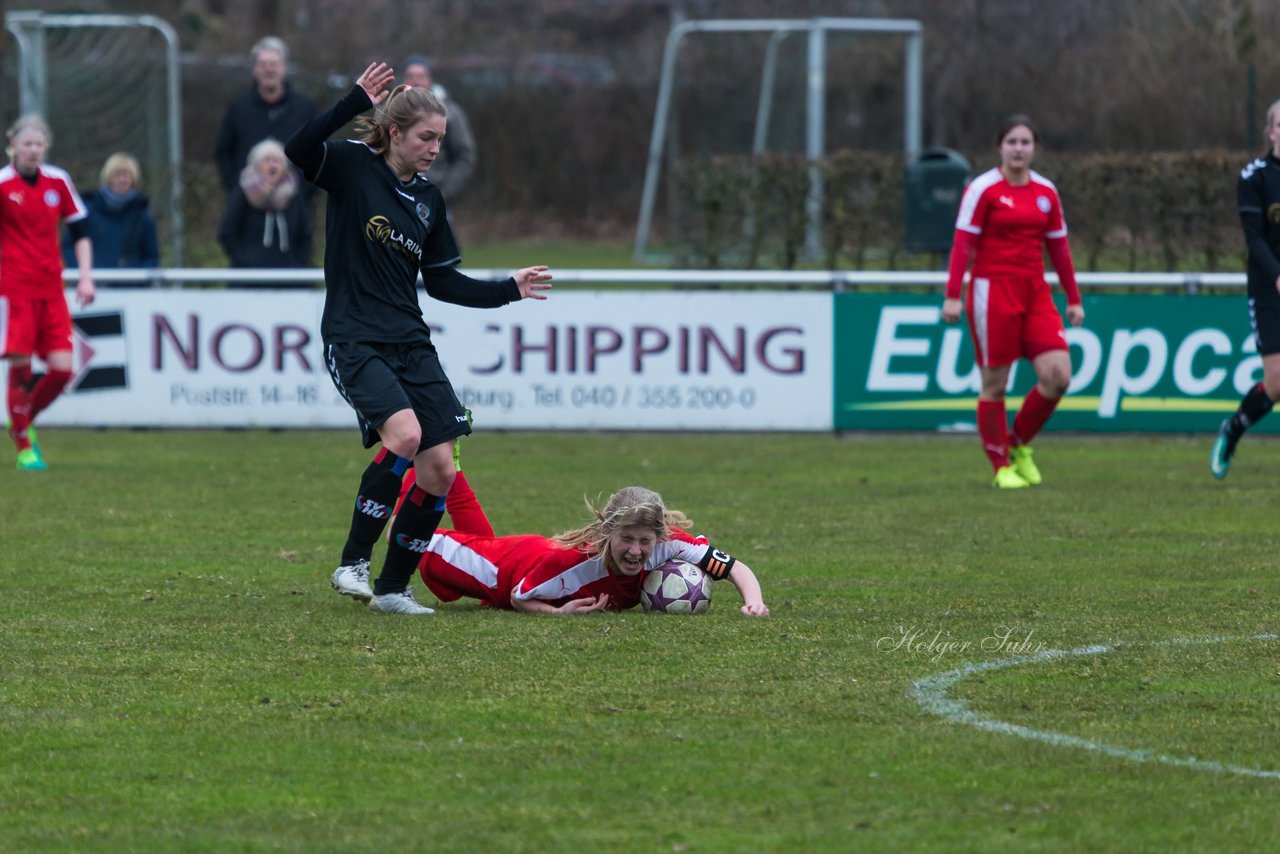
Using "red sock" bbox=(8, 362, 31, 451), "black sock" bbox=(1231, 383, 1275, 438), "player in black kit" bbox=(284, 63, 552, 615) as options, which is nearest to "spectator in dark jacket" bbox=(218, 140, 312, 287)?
"red sock" bbox=(8, 362, 31, 451)

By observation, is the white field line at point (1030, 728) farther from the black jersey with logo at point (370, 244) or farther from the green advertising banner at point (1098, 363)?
the green advertising banner at point (1098, 363)

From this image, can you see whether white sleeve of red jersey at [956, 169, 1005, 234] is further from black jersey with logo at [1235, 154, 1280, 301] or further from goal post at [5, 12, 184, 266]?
goal post at [5, 12, 184, 266]

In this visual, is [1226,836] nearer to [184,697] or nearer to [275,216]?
[184,697]

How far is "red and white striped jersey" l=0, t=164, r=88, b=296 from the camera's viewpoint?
42.0ft

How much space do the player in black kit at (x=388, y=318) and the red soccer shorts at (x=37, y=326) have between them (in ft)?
19.8

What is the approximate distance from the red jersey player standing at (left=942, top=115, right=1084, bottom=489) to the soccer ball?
453cm

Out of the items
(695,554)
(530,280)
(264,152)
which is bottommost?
(695,554)

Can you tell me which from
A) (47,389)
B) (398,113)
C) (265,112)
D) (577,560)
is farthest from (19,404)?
(577,560)

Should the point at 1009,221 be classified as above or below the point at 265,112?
below

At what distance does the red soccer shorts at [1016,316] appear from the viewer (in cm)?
1170

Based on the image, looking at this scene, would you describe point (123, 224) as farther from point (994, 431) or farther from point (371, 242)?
point (371, 242)

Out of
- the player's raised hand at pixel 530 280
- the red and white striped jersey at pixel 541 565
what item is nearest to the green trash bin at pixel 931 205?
the player's raised hand at pixel 530 280

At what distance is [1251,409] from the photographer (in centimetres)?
1195

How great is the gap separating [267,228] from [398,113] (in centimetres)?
884
